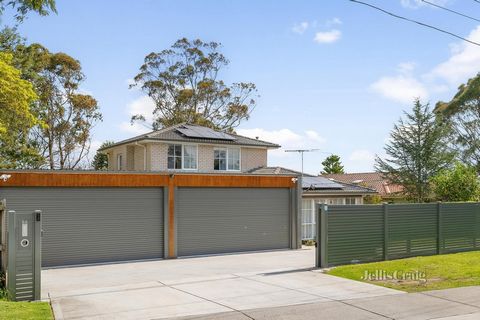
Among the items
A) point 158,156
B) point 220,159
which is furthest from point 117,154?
point 220,159

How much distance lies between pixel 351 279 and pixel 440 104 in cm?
4302

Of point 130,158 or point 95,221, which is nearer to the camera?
point 95,221

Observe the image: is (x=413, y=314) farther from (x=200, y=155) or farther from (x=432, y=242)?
(x=200, y=155)

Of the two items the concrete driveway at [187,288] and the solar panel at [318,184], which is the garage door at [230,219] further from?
the solar panel at [318,184]

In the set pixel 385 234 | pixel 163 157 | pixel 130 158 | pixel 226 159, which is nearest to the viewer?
pixel 385 234

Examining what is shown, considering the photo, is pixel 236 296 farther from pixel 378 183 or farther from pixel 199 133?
pixel 378 183

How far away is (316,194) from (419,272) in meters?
12.3

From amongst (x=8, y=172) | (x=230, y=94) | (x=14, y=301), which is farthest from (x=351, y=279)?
(x=230, y=94)

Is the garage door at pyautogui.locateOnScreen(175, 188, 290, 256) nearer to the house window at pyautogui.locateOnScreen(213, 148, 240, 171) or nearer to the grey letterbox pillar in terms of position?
the house window at pyautogui.locateOnScreen(213, 148, 240, 171)

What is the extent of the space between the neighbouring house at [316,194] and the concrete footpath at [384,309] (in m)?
13.5

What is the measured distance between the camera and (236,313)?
10.3m

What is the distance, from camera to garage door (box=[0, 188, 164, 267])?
18.4 metres

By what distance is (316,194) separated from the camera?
89.0 feet

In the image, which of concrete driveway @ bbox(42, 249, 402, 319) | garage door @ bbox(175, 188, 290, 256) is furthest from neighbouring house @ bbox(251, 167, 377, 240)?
concrete driveway @ bbox(42, 249, 402, 319)
